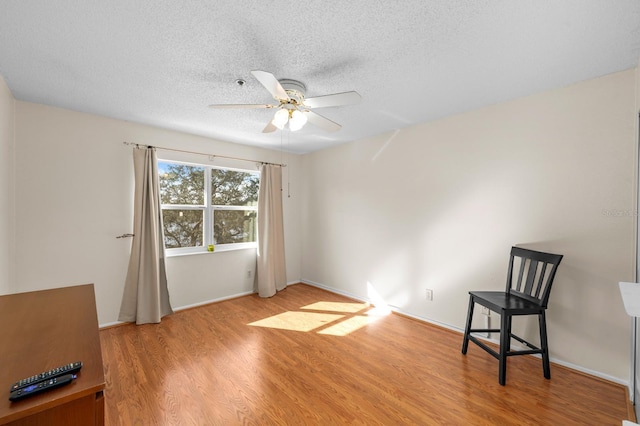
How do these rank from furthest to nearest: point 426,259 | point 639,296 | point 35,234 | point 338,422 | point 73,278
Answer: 1. point 426,259
2. point 73,278
3. point 35,234
4. point 338,422
5. point 639,296

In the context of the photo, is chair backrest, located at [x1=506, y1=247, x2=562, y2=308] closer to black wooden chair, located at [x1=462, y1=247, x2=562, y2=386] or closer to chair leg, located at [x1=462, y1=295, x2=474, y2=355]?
black wooden chair, located at [x1=462, y1=247, x2=562, y2=386]

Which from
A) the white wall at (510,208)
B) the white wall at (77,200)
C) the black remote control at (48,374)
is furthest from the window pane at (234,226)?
the black remote control at (48,374)

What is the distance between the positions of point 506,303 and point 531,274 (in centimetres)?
39

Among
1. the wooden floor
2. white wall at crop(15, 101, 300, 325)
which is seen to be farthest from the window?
the wooden floor

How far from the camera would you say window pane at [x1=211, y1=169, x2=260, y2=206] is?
13.0 ft

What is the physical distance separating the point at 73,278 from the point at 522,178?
4.67m

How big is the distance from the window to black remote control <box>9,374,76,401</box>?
288cm

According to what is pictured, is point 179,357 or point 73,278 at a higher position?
point 73,278

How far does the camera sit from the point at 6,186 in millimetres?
2365

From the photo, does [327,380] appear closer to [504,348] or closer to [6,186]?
[504,348]

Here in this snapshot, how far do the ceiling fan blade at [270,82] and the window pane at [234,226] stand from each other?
2.65 metres

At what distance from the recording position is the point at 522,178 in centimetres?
246

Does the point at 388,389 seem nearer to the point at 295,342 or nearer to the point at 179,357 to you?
the point at 295,342

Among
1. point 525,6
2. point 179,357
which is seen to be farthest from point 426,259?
point 179,357
